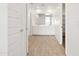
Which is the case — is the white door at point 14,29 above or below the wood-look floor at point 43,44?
above

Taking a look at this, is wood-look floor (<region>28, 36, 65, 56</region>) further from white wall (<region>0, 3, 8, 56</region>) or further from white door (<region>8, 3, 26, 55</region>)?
white wall (<region>0, 3, 8, 56</region>)

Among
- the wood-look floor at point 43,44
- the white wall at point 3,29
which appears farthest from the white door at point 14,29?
the wood-look floor at point 43,44

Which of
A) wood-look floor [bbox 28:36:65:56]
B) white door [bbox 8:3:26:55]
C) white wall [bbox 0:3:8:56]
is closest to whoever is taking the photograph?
A: white wall [bbox 0:3:8:56]

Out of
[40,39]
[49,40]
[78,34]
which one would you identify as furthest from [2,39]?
[40,39]

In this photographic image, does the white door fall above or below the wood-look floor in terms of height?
above

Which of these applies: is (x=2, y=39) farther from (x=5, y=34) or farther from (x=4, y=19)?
(x=4, y=19)

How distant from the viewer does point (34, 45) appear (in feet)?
11.3

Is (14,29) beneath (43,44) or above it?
above

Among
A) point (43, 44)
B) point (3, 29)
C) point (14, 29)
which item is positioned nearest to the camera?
point (3, 29)

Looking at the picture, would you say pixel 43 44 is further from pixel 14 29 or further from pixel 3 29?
pixel 3 29

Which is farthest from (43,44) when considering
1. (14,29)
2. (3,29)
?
(3,29)

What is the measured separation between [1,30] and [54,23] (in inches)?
86.7

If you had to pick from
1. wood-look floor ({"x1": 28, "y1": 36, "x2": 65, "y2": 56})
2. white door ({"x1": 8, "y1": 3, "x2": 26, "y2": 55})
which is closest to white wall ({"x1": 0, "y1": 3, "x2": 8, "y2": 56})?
white door ({"x1": 8, "y1": 3, "x2": 26, "y2": 55})

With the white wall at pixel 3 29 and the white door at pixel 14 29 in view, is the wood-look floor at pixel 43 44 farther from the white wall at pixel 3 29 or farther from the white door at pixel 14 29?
the white wall at pixel 3 29
